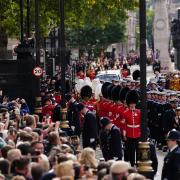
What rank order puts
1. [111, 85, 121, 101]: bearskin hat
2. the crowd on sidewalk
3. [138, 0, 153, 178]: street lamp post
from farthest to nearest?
[111, 85, 121, 101]: bearskin hat < [138, 0, 153, 178]: street lamp post < the crowd on sidewalk

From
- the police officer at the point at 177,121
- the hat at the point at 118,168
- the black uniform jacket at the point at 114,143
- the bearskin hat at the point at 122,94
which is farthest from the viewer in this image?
the bearskin hat at the point at 122,94

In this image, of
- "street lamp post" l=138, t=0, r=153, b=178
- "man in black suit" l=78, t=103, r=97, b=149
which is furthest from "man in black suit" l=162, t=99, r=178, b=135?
"street lamp post" l=138, t=0, r=153, b=178

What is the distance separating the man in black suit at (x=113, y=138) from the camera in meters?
22.6

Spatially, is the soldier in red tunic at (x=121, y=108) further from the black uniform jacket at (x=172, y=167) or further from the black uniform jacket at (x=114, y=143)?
the black uniform jacket at (x=172, y=167)

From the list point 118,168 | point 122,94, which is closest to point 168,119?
point 122,94

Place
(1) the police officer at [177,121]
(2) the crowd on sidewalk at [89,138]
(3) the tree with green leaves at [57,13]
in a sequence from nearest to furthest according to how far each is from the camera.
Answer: (2) the crowd on sidewalk at [89,138] < (1) the police officer at [177,121] < (3) the tree with green leaves at [57,13]

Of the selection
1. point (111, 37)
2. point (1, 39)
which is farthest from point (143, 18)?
point (111, 37)

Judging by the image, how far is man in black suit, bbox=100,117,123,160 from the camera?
2261 cm

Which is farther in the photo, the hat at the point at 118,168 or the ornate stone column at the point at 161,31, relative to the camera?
the ornate stone column at the point at 161,31

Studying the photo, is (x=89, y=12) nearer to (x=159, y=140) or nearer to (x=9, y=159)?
(x=159, y=140)

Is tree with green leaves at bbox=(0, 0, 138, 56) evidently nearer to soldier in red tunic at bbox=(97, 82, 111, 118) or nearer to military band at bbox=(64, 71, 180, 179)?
soldier in red tunic at bbox=(97, 82, 111, 118)

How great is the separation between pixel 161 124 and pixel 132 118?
16.2ft

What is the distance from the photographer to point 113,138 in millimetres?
22672

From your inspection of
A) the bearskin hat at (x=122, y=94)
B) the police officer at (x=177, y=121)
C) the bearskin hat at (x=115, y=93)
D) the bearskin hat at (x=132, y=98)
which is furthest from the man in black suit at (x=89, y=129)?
the bearskin hat at (x=115, y=93)
